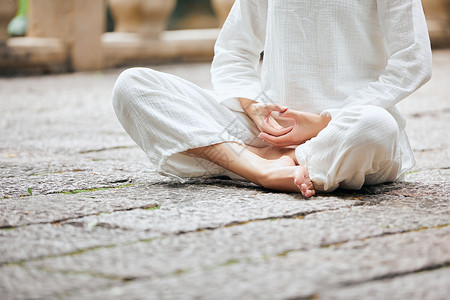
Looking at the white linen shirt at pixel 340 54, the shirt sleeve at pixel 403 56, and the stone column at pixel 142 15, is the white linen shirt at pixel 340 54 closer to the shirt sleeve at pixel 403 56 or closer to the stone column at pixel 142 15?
the shirt sleeve at pixel 403 56

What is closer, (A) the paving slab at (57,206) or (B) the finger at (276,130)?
(A) the paving slab at (57,206)

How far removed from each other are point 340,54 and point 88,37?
404cm

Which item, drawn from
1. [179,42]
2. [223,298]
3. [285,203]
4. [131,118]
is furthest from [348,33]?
[179,42]

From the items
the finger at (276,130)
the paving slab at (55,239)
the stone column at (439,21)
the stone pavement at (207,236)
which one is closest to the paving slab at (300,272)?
the stone pavement at (207,236)

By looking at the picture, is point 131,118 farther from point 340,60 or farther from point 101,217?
point 340,60

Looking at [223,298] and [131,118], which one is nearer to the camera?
[223,298]

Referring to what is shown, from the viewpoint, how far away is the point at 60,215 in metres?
1.63

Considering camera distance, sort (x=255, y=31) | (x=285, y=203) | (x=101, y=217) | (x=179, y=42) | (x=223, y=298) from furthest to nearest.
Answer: (x=179, y=42) → (x=255, y=31) → (x=285, y=203) → (x=101, y=217) → (x=223, y=298)

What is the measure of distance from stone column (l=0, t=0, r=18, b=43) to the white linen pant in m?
3.43

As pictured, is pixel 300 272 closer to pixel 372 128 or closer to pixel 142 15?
pixel 372 128

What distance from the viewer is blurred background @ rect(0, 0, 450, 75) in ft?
17.5

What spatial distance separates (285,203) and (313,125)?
291 mm

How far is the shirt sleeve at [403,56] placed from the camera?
181cm

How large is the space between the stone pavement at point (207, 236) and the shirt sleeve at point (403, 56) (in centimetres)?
28
